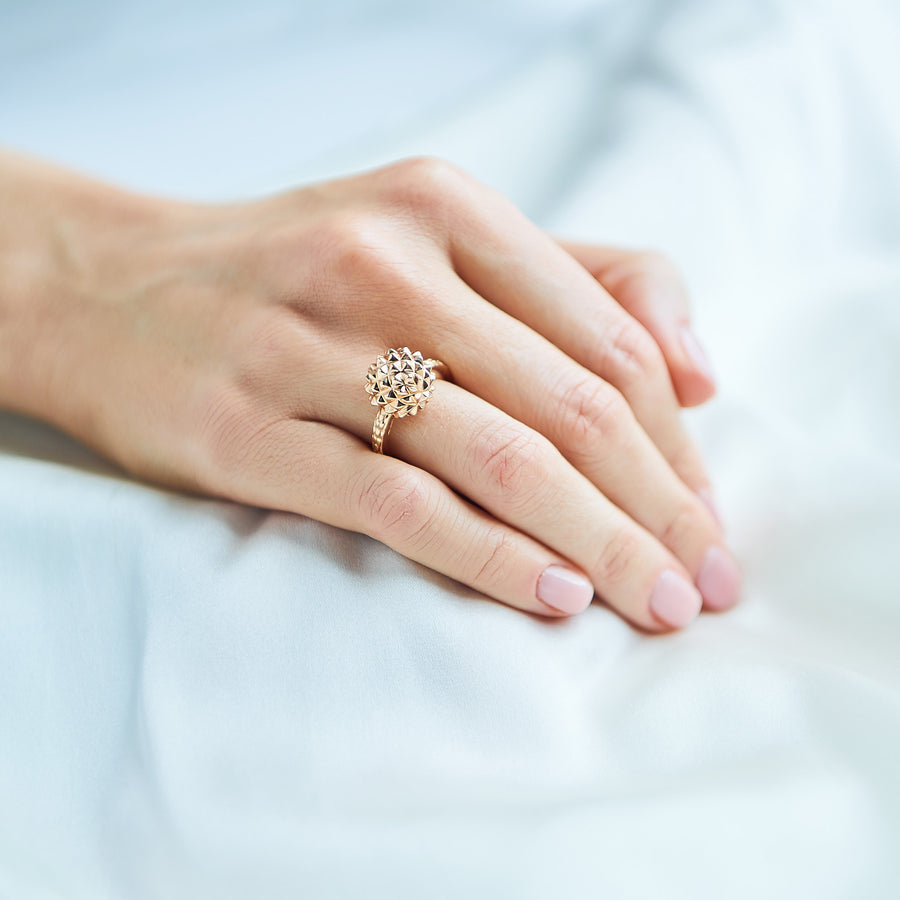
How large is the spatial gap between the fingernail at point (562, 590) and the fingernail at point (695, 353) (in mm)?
309

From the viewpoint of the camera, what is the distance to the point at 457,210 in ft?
3.33

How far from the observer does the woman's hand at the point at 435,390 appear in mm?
917

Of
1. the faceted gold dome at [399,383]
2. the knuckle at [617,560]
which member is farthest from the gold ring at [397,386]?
the knuckle at [617,560]

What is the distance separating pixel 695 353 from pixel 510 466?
1.02 feet

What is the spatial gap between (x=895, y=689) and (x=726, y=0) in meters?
1.54

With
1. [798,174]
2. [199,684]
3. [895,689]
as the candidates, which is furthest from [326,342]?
[798,174]

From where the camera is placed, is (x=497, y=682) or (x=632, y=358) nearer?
(x=497, y=682)

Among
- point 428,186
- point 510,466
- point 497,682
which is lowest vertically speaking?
point 497,682

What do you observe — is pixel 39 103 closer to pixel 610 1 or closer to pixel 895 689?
pixel 610 1

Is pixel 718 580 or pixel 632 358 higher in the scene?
pixel 632 358

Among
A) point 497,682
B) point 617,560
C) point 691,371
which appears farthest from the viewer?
point 691,371

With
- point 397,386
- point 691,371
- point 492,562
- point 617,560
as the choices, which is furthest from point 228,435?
point 691,371

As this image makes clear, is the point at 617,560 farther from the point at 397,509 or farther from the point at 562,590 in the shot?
the point at 397,509

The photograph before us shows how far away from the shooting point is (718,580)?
1.02 metres
